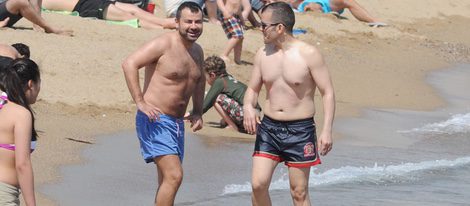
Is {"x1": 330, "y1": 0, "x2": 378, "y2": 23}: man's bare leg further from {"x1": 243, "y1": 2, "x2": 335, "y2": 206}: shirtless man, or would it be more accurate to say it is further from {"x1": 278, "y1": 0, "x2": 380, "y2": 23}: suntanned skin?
{"x1": 243, "y1": 2, "x2": 335, "y2": 206}: shirtless man

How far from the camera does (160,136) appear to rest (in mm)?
7266

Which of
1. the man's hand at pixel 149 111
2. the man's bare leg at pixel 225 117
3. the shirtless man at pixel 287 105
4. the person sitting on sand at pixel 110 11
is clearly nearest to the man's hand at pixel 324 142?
the shirtless man at pixel 287 105

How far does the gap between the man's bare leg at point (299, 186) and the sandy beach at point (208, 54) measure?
76.2 inches

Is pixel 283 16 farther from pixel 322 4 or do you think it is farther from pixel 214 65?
pixel 322 4

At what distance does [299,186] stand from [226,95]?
4.71 metres

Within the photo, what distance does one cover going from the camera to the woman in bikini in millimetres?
5391

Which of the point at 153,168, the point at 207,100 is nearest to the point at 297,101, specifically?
the point at 153,168

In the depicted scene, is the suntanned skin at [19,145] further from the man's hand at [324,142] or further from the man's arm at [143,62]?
the man's hand at [324,142]

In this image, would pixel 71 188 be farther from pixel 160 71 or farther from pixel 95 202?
pixel 160 71

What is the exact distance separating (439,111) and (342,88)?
1442mm

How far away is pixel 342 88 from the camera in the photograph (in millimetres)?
15445

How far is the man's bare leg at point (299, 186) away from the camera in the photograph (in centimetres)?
733

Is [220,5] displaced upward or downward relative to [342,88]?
upward

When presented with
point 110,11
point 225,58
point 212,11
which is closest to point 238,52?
point 225,58
